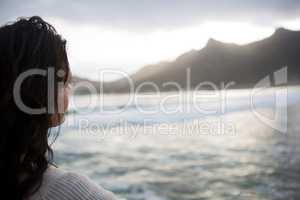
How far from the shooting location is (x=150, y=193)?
631 cm

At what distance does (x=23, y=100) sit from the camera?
1.20 m

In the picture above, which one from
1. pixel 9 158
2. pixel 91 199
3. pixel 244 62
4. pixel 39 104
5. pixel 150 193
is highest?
pixel 244 62

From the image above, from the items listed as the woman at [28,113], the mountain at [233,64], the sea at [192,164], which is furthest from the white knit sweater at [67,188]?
the mountain at [233,64]

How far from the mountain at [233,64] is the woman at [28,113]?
72.3 metres

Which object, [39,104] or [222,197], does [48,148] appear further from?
[222,197]

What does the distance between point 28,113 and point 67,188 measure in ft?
0.89

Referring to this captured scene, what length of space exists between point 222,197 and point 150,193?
1.22m

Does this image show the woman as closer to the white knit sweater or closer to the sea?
the white knit sweater

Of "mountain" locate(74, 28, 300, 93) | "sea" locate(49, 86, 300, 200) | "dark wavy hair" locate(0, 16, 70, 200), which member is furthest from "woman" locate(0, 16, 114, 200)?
"mountain" locate(74, 28, 300, 93)

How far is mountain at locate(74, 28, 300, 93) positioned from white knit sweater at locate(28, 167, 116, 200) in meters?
72.4

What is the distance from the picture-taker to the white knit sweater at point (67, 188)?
1152 millimetres

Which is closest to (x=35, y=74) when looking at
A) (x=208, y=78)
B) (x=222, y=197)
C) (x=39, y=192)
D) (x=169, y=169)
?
(x=39, y=192)

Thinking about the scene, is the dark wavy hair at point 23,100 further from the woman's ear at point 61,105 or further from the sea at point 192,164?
the sea at point 192,164

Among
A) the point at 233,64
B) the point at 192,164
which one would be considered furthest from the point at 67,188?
the point at 233,64
